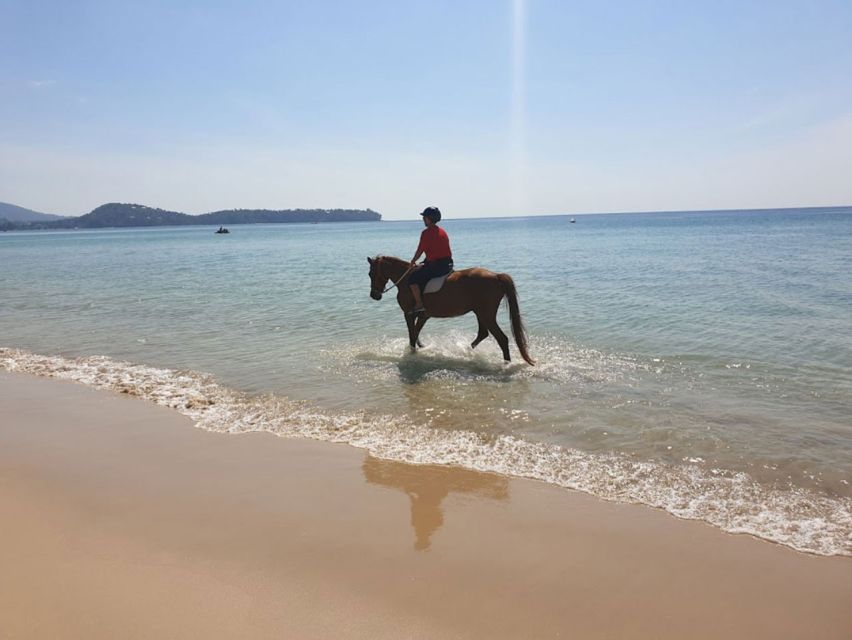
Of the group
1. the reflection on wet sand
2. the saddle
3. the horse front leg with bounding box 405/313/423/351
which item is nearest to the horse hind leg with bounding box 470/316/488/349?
the saddle

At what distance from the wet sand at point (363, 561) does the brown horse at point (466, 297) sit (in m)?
5.21

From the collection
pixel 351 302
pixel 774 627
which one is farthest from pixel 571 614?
pixel 351 302

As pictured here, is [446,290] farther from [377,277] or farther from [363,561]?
[363,561]

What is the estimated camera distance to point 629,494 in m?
4.66

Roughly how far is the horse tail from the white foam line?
11.9 feet

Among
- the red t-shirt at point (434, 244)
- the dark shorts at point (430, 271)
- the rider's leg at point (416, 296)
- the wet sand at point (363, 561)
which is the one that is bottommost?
the wet sand at point (363, 561)

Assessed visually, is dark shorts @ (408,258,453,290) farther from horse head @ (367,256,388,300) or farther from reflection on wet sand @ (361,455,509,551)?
reflection on wet sand @ (361,455,509,551)

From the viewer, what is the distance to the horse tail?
31.2ft

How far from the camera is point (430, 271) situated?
10.5 m

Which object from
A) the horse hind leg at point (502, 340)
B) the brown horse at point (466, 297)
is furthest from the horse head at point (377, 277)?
the horse hind leg at point (502, 340)

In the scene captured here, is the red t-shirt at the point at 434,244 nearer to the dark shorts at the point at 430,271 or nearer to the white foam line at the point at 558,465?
the dark shorts at the point at 430,271

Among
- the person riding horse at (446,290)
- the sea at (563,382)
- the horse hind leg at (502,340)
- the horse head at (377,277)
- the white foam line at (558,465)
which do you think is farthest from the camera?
the horse head at (377,277)

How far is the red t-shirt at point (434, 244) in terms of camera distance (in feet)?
33.9

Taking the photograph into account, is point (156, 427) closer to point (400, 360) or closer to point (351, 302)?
point (400, 360)
